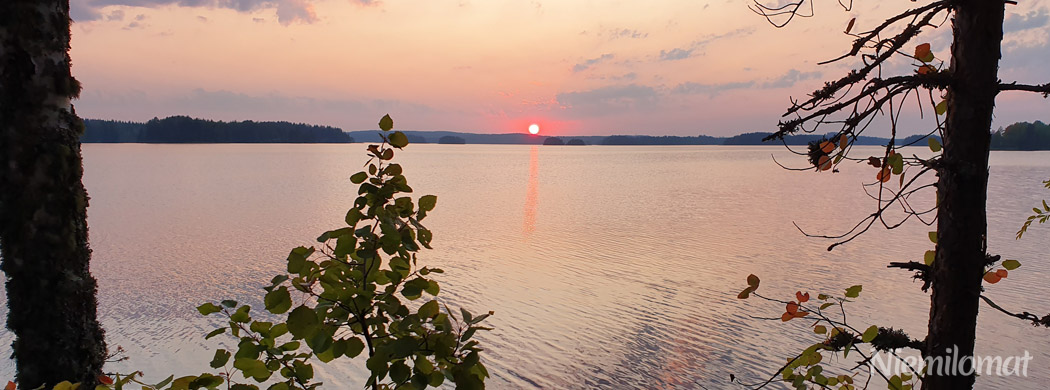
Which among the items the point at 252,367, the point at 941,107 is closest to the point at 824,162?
the point at 941,107

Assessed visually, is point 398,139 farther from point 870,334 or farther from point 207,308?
point 870,334

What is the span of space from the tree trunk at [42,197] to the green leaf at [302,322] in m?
2.55

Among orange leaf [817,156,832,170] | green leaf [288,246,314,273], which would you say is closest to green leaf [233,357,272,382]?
green leaf [288,246,314,273]

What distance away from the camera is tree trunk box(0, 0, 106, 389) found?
3.21 metres

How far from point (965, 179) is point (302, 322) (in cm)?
266

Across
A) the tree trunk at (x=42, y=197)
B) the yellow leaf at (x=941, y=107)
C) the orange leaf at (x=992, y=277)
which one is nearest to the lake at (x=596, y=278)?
the tree trunk at (x=42, y=197)

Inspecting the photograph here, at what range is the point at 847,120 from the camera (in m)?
2.53

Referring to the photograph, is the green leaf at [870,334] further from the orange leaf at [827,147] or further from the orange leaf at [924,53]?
the orange leaf at [924,53]

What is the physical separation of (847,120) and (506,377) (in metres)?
5.98

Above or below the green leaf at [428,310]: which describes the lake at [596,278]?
below

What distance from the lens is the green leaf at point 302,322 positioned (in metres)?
1.75

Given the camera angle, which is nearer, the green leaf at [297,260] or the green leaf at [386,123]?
the green leaf at [297,260]

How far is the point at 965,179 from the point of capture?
2410 mm

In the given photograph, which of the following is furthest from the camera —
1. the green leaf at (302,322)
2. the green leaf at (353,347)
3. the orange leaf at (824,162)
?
the orange leaf at (824,162)
